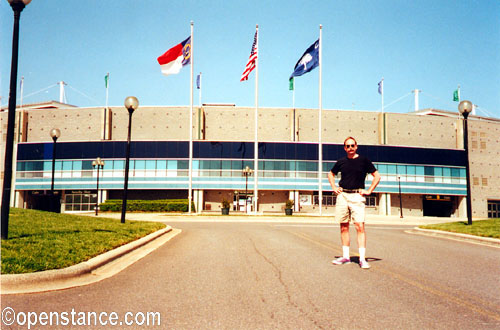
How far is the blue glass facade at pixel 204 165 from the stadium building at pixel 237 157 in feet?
0.40

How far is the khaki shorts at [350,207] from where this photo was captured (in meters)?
Result: 6.76

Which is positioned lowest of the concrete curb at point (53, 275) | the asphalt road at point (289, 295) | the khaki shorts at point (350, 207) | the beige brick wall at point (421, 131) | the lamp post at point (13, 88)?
the asphalt road at point (289, 295)

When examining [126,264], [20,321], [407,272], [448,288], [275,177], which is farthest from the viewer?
[275,177]

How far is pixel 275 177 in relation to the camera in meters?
50.2

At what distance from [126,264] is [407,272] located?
188 inches

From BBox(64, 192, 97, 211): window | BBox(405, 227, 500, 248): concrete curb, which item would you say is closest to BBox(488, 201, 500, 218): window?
BBox(405, 227, 500, 248): concrete curb

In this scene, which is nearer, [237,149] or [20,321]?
[20,321]

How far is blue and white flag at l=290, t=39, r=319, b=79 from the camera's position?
101 ft

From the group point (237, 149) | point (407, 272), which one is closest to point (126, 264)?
point (407, 272)

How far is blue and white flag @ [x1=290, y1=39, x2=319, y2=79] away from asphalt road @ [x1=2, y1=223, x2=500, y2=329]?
24.4m

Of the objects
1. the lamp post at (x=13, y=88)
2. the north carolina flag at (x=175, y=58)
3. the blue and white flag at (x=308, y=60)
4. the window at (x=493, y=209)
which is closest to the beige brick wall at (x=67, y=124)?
the north carolina flag at (x=175, y=58)

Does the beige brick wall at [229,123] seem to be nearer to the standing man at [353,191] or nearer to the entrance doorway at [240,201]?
the entrance doorway at [240,201]

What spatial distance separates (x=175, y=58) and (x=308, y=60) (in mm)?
9829

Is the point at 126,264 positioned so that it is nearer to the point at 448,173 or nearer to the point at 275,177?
the point at 275,177
